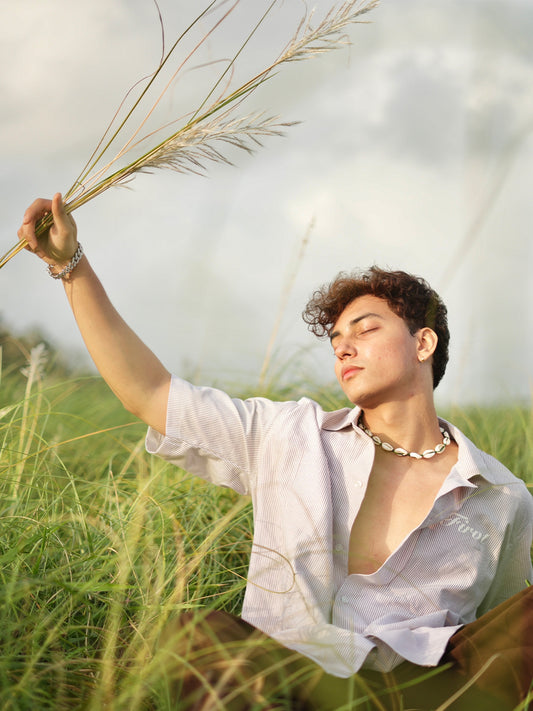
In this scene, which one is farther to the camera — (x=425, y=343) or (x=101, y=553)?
(x=425, y=343)

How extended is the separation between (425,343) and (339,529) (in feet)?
2.40

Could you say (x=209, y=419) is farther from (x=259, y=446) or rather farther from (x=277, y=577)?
(x=277, y=577)

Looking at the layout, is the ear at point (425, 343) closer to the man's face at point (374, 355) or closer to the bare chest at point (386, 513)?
the man's face at point (374, 355)

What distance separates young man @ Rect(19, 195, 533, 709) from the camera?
1.59m

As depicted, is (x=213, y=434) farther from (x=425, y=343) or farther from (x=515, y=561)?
(x=515, y=561)

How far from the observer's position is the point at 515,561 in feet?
6.56

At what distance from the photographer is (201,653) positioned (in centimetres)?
134

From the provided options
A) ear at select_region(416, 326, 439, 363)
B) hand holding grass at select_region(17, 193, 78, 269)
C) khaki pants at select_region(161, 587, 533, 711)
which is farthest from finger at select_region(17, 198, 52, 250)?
ear at select_region(416, 326, 439, 363)

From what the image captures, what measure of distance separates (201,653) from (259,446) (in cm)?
70

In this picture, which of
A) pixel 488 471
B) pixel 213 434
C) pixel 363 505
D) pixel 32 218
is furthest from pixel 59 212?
pixel 488 471

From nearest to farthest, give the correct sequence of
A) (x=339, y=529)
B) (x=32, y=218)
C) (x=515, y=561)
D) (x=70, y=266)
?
(x=32, y=218)
(x=70, y=266)
(x=339, y=529)
(x=515, y=561)

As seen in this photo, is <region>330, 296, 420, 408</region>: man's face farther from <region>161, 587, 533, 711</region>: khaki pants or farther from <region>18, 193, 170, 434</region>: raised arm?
<region>161, 587, 533, 711</region>: khaki pants

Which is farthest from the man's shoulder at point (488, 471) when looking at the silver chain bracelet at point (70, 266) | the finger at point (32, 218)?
the finger at point (32, 218)

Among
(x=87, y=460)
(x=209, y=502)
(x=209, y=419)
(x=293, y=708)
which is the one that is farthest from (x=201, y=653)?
(x=87, y=460)
